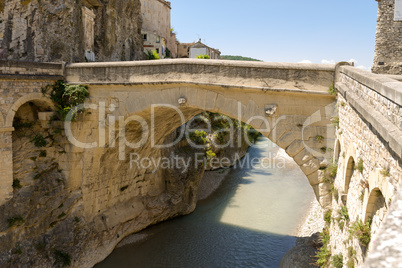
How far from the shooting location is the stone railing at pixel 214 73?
664cm

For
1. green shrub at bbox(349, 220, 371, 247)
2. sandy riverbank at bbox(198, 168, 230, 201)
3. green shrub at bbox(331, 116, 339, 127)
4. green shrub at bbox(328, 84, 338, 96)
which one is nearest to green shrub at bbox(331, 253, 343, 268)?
green shrub at bbox(349, 220, 371, 247)

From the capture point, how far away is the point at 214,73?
7527 mm

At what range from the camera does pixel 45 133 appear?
9.63m

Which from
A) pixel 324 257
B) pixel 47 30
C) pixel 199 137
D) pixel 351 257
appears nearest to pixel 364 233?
pixel 351 257

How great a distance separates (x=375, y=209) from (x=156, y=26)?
31.7 metres

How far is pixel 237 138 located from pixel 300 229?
446 inches

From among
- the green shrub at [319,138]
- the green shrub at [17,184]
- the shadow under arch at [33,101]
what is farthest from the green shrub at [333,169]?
the green shrub at [17,184]

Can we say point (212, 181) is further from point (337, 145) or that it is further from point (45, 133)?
point (337, 145)

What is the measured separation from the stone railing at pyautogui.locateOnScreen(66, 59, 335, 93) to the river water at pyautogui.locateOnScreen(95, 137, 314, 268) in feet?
18.7

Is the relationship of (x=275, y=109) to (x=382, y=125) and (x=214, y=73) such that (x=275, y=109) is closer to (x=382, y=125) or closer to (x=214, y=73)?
(x=214, y=73)

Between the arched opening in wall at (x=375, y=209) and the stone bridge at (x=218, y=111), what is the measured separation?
12mm

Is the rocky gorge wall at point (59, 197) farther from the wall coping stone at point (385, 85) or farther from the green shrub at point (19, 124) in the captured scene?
the wall coping stone at point (385, 85)

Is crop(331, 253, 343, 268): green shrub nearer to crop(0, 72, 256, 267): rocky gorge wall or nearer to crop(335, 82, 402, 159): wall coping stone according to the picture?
crop(335, 82, 402, 159): wall coping stone

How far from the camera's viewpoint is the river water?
415 inches
